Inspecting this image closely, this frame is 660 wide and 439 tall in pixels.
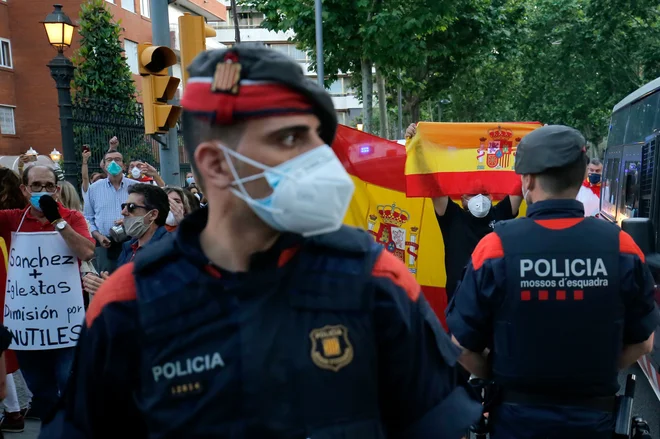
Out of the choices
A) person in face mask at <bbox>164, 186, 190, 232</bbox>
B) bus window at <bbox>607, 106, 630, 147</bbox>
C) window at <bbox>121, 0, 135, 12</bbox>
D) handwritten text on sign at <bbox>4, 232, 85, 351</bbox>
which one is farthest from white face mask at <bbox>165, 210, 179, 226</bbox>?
window at <bbox>121, 0, 135, 12</bbox>

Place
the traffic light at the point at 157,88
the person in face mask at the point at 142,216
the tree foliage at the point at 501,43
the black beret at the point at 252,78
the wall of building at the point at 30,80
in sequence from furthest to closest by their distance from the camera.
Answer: the wall of building at the point at 30,80 < the tree foliage at the point at 501,43 < the traffic light at the point at 157,88 < the person in face mask at the point at 142,216 < the black beret at the point at 252,78

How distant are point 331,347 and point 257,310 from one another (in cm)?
17

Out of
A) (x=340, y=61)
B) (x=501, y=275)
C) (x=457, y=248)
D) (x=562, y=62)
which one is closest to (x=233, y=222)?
(x=501, y=275)

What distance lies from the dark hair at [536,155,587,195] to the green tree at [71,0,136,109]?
20.4m

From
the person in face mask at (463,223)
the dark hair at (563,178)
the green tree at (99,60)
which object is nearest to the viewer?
the dark hair at (563,178)

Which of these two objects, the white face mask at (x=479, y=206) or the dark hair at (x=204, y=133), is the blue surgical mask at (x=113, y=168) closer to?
the white face mask at (x=479, y=206)

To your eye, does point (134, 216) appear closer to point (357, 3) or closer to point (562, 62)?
point (357, 3)

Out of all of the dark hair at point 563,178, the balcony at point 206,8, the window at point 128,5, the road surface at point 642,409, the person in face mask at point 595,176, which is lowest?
the road surface at point 642,409

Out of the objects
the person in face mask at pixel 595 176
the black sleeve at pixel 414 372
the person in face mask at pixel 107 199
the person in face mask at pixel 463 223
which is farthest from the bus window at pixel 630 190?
the black sleeve at pixel 414 372

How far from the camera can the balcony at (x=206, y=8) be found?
4166cm

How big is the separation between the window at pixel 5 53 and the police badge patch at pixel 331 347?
31.0m

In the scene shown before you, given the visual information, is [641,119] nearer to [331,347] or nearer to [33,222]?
[33,222]

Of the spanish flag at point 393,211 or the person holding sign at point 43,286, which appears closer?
the person holding sign at point 43,286

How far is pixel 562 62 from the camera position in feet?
95.4
